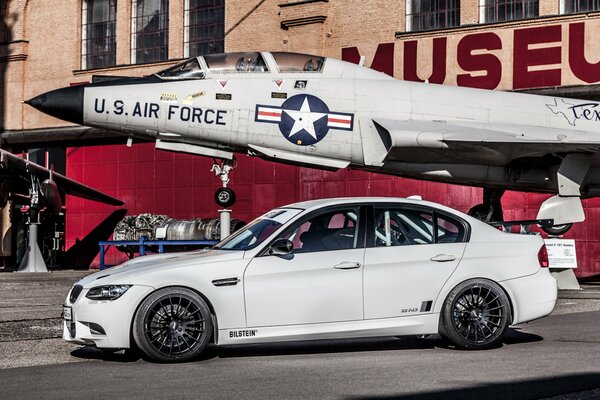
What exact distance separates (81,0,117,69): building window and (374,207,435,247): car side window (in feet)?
86.0

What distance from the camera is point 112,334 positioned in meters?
8.91

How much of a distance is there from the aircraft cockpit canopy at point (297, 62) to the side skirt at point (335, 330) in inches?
315

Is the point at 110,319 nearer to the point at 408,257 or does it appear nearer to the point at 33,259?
the point at 408,257

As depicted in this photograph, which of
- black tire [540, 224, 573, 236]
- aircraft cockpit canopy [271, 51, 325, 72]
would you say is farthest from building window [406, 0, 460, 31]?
aircraft cockpit canopy [271, 51, 325, 72]

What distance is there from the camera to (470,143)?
1670 centimetres

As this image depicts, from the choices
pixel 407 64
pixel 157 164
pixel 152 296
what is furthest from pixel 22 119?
pixel 152 296

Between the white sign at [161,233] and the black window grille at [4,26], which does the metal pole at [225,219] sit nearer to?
the white sign at [161,233]

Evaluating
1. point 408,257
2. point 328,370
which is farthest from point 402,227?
point 328,370

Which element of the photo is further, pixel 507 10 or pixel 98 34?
pixel 98 34

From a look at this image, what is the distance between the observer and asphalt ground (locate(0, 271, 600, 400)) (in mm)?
7242

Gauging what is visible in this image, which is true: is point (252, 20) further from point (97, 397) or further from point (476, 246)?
point (97, 397)

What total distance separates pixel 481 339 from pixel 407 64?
1989cm

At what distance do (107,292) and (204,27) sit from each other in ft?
81.9

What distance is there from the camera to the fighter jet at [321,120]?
16531 mm
